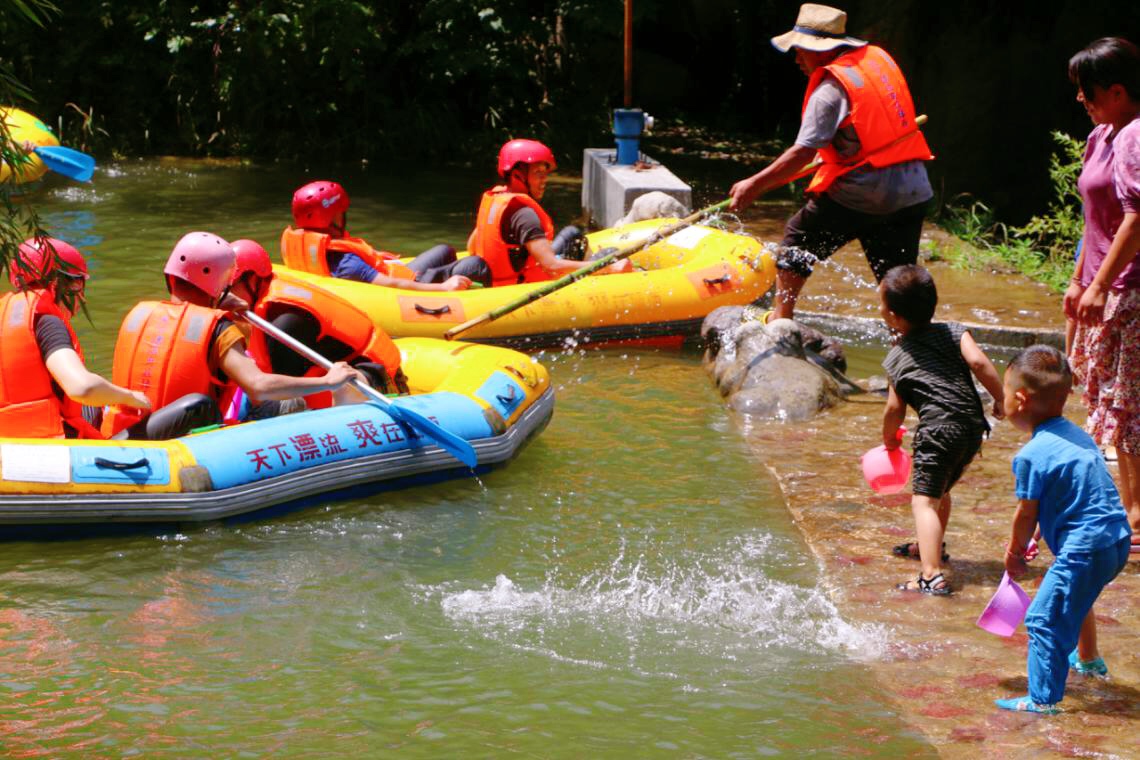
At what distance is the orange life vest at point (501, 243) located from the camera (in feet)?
25.8

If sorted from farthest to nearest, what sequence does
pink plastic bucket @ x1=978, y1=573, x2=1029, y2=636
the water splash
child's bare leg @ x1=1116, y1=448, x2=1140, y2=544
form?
child's bare leg @ x1=1116, y1=448, x2=1140, y2=544 → the water splash → pink plastic bucket @ x1=978, y1=573, x2=1029, y2=636

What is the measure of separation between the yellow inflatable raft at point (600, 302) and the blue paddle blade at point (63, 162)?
4.24m

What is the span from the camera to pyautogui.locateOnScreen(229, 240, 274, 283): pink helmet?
560 cm

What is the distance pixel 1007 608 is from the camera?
3797 mm

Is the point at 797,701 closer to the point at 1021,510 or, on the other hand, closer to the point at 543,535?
the point at 1021,510

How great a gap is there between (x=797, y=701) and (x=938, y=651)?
1.75 feet

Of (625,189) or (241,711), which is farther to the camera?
(625,189)

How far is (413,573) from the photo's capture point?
4922 millimetres

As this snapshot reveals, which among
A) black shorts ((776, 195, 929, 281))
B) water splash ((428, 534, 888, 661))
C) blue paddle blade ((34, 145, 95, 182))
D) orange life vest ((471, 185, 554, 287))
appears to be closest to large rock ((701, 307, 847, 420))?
black shorts ((776, 195, 929, 281))

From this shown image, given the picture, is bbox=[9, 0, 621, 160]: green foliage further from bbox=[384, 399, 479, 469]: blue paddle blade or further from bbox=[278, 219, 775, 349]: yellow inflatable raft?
bbox=[384, 399, 479, 469]: blue paddle blade

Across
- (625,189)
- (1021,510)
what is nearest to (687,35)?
(625,189)

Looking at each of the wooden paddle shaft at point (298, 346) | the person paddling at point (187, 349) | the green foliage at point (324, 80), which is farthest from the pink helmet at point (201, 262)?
the green foliage at point (324, 80)

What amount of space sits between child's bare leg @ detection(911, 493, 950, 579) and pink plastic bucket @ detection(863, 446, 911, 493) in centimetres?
9

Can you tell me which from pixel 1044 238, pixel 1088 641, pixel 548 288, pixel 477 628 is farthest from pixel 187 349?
pixel 1044 238
